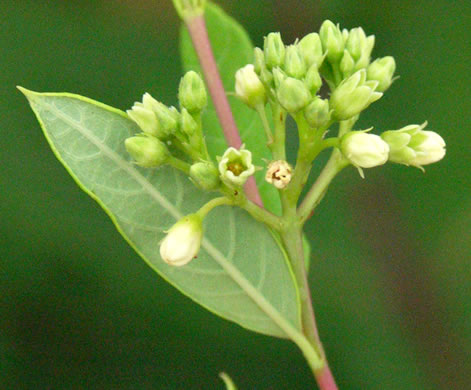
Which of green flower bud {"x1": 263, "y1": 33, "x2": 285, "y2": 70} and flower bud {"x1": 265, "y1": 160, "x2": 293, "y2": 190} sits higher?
green flower bud {"x1": 263, "y1": 33, "x2": 285, "y2": 70}

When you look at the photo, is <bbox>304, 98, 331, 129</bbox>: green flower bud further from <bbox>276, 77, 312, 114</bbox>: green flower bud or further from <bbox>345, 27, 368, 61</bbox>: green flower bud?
<bbox>345, 27, 368, 61</bbox>: green flower bud

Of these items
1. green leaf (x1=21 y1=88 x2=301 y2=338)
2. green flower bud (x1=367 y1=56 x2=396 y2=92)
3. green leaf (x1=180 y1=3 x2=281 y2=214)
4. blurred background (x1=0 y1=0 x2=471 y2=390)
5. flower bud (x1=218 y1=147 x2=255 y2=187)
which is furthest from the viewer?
blurred background (x1=0 y1=0 x2=471 y2=390)

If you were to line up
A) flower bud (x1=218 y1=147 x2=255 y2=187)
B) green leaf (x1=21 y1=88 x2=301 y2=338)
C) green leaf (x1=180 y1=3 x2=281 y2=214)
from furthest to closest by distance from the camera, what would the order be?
green leaf (x1=180 y1=3 x2=281 y2=214), green leaf (x1=21 y1=88 x2=301 y2=338), flower bud (x1=218 y1=147 x2=255 y2=187)

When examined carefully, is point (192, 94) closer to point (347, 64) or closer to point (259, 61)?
point (259, 61)

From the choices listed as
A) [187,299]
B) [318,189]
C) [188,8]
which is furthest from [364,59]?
[187,299]

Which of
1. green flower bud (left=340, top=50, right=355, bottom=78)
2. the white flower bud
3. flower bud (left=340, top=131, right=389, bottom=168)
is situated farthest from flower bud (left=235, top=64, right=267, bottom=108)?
the white flower bud

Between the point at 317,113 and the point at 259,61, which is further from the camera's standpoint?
the point at 259,61

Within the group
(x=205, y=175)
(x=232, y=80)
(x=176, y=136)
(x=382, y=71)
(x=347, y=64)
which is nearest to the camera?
(x=205, y=175)

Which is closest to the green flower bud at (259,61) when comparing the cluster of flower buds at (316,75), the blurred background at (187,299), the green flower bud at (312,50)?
the cluster of flower buds at (316,75)

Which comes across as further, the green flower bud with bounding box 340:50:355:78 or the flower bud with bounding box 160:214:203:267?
the green flower bud with bounding box 340:50:355:78
